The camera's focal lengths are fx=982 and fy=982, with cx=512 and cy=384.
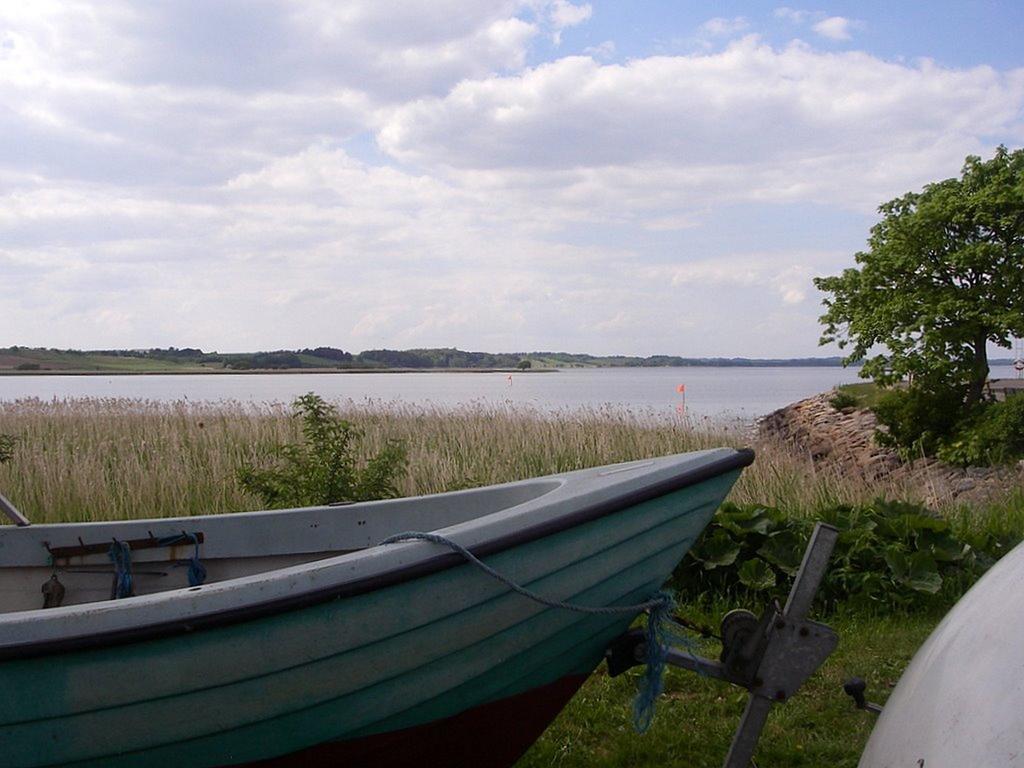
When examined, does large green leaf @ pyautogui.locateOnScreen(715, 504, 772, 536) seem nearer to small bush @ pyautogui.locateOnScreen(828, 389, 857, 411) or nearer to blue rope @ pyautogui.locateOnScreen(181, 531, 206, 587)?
blue rope @ pyautogui.locateOnScreen(181, 531, 206, 587)

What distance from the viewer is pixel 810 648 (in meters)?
3.12

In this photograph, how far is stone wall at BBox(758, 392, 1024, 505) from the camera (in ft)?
31.4

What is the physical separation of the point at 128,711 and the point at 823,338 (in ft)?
42.1

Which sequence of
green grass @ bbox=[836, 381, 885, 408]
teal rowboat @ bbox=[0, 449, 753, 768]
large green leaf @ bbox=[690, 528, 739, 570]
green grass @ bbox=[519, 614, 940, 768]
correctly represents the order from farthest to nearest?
green grass @ bbox=[836, 381, 885, 408] < large green leaf @ bbox=[690, 528, 739, 570] < green grass @ bbox=[519, 614, 940, 768] < teal rowboat @ bbox=[0, 449, 753, 768]

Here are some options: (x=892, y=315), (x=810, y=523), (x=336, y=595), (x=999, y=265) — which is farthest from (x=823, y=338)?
(x=336, y=595)

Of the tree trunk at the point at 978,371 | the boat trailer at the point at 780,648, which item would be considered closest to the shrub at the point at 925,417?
the tree trunk at the point at 978,371

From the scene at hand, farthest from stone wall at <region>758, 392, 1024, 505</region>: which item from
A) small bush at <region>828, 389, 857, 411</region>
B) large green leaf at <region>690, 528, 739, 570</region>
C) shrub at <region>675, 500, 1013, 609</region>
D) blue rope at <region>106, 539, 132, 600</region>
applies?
blue rope at <region>106, 539, 132, 600</region>

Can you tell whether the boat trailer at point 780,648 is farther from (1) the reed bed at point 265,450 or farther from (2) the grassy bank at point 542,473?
(1) the reed bed at point 265,450

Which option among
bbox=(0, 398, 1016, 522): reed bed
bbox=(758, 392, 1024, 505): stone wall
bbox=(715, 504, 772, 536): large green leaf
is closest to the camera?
bbox=(715, 504, 772, 536): large green leaf

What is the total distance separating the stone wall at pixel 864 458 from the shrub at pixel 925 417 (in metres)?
0.30

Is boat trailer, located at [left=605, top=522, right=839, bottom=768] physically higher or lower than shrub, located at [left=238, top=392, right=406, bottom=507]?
lower

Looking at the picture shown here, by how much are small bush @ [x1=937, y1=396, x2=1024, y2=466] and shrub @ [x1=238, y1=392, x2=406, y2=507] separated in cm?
849

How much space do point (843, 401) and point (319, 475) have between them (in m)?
15.8

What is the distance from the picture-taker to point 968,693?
2086 mm
